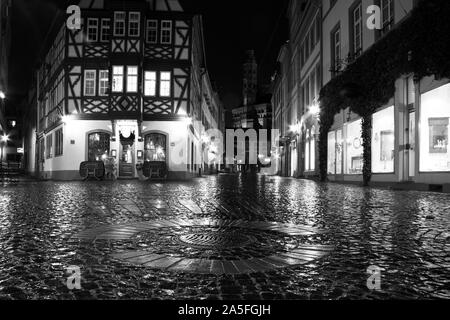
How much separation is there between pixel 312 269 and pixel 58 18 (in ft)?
106

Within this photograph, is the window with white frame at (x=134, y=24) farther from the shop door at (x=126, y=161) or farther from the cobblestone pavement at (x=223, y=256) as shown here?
the cobblestone pavement at (x=223, y=256)

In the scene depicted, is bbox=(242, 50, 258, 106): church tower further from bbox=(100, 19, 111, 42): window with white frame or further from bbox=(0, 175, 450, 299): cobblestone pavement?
bbox=(0, 175, 450, 299): cobblestone pavement

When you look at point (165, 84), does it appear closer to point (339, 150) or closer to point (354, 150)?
point (339, 150)

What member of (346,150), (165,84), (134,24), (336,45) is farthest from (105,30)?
(346,150)

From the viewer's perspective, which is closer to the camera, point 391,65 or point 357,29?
point 391,65

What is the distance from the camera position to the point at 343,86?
17.4m

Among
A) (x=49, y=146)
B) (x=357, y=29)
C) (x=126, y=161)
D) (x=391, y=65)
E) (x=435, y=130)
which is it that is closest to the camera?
(x=435, y=130)

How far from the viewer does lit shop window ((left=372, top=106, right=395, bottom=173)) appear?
48.3 feet

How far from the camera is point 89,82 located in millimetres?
27734

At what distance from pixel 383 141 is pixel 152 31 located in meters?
18.0

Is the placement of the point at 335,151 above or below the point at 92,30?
below

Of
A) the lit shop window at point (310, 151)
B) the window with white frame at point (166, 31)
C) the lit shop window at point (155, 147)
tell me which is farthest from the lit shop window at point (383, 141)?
the window with white frame at point (166, 31)

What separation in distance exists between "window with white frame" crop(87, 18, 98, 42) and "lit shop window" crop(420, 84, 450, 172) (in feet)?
70.8

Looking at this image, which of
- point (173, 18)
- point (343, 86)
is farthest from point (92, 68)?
point (343, 86)
